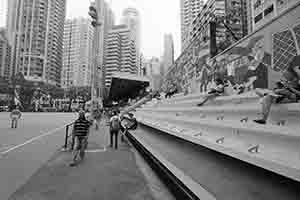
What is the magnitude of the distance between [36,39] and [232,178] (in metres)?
98.0

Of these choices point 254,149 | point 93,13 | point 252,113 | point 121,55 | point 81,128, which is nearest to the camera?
point 254,149

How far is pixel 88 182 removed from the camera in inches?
144

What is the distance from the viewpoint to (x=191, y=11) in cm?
8638

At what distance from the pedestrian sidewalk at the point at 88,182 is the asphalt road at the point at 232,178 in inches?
40.9

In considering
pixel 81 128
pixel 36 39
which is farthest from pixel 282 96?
pixel 36 39

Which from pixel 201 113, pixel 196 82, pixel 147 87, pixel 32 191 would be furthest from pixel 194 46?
pixel 147 87

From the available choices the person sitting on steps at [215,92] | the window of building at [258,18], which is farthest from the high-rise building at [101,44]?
the window of building at [258,18]

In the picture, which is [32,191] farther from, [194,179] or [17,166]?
[194,179]

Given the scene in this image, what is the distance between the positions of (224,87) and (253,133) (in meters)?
2.36

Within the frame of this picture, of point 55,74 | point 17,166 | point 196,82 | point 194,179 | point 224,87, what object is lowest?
point 17,166

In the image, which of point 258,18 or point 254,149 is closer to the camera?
point 254,149

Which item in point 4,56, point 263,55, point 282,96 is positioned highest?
point 4,56

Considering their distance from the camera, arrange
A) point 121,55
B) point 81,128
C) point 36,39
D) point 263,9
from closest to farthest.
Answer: point 81,128 → point 263,9 → point 121,55 → point 36,39

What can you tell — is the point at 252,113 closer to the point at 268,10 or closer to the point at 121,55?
the point at 268,10
